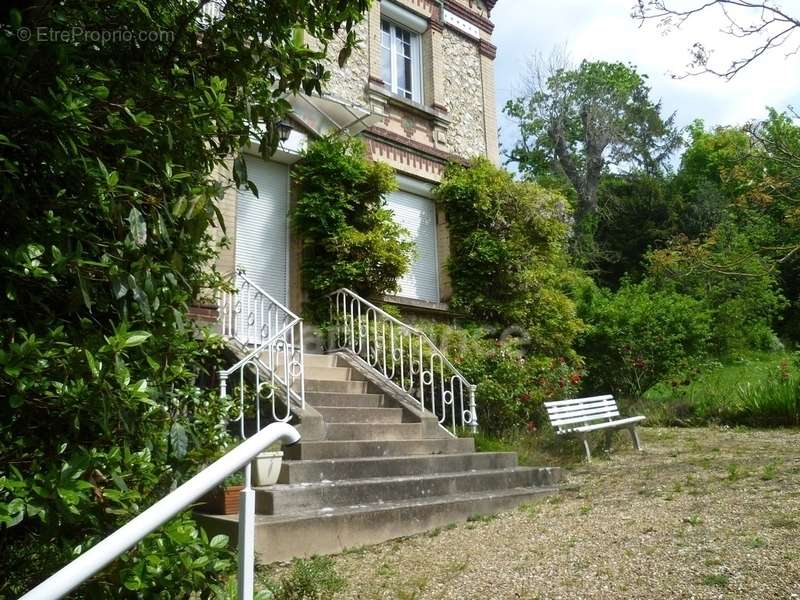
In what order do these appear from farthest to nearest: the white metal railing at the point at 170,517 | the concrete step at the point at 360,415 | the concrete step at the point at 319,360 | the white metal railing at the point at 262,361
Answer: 1. the concrete step at the point at 319,360
2. the concrete step at the point at 360,415
3. the white metal railing at the point at 262,361
4. the white metal railing at the point at 170,517

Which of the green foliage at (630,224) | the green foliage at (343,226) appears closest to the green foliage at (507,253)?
the green foliage at (343,226)

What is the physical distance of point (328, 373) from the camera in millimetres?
7387

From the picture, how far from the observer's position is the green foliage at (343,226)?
30.6 feet

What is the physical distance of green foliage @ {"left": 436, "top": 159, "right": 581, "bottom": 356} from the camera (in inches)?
434

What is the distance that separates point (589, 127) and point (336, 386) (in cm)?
2268

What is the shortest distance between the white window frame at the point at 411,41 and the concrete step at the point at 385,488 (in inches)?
296

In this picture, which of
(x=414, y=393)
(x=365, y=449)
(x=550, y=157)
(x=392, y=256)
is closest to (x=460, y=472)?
(x=365, y=449)

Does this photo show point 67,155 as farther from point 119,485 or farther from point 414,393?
point 414,393

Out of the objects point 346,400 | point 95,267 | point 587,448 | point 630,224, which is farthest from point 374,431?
point 630,224

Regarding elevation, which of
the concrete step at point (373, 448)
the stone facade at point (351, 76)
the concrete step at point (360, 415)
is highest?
the stone facade at point (351, 76)

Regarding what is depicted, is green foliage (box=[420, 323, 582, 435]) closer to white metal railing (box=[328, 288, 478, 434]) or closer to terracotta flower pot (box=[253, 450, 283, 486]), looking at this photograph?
white metal railing (box=[328, 288, 478, 434])

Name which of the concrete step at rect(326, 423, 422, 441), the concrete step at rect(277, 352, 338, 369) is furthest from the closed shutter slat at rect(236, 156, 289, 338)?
the concrete step at rect(326, 423, 422, 441)

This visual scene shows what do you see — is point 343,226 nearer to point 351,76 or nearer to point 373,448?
point 351,76

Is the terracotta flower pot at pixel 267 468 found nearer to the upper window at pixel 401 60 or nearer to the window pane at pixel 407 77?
the upper window at pixel 401 60
